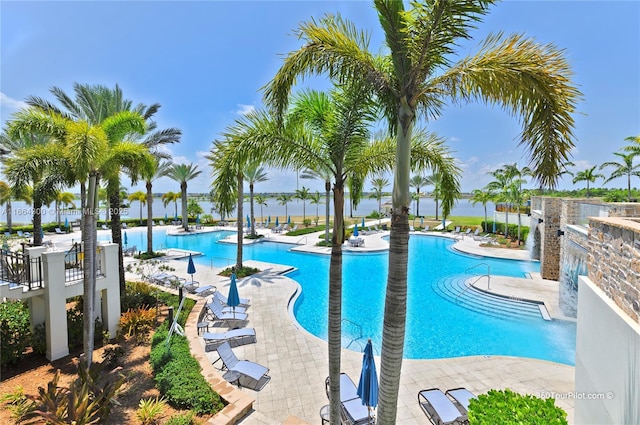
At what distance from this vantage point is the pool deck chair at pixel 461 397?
574 centimetres

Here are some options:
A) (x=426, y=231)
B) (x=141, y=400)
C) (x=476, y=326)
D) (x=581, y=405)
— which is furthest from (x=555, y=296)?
(x=426, y=231)

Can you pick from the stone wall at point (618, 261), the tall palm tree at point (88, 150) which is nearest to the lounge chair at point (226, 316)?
the tall palm tree at point (88, 150)

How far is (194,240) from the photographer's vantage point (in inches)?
1137

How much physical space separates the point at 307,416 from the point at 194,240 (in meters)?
25.9

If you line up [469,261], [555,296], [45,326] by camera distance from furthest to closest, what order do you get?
[469,261]
[555,296]
[45,326]

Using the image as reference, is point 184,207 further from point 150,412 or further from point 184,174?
point 150,412

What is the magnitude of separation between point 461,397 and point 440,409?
2.12ft

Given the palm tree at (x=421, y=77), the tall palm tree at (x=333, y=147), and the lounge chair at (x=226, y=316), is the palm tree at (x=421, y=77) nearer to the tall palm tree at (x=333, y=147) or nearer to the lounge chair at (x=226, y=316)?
the tall palm tree at (x=333, y=147)

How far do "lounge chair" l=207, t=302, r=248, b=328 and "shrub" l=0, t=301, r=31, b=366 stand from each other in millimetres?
4729

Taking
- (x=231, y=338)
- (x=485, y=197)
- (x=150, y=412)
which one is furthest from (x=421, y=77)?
(x=485, y=197)

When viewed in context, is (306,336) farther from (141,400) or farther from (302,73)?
(302,73)

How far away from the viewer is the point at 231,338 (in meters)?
8.83

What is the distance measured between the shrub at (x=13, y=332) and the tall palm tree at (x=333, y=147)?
24.8ft

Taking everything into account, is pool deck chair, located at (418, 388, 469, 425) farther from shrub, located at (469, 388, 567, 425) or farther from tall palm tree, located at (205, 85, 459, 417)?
Result: tall palm tree, located at (205, 85, 459, 417)
